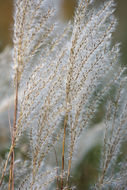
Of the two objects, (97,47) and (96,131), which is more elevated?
(97,47)

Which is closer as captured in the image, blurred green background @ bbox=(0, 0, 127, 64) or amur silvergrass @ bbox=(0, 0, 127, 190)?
amur silvergrass @ bbox=(0, 0, 127, 190)

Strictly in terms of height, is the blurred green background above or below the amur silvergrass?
above

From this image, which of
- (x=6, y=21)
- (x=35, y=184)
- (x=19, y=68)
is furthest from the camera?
(x=6, y=21)

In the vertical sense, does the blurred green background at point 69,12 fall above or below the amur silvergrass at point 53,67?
above

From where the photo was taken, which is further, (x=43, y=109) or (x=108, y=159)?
(x=108, y=159)

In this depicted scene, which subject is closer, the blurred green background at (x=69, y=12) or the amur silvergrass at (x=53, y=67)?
the amur silvergrass at (x=53, y=67)

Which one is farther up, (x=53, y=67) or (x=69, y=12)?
(x=69, y=12)

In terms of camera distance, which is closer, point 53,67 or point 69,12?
point 53,67

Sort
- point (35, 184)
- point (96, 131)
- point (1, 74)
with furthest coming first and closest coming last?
point (1, 74)
point (96, 131)
point (35, 184)

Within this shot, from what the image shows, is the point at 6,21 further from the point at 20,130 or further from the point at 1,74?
the point at 20,130

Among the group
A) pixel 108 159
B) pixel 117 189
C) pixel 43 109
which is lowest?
pixel 117 189

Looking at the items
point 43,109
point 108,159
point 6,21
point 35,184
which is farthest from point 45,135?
point 6,21
